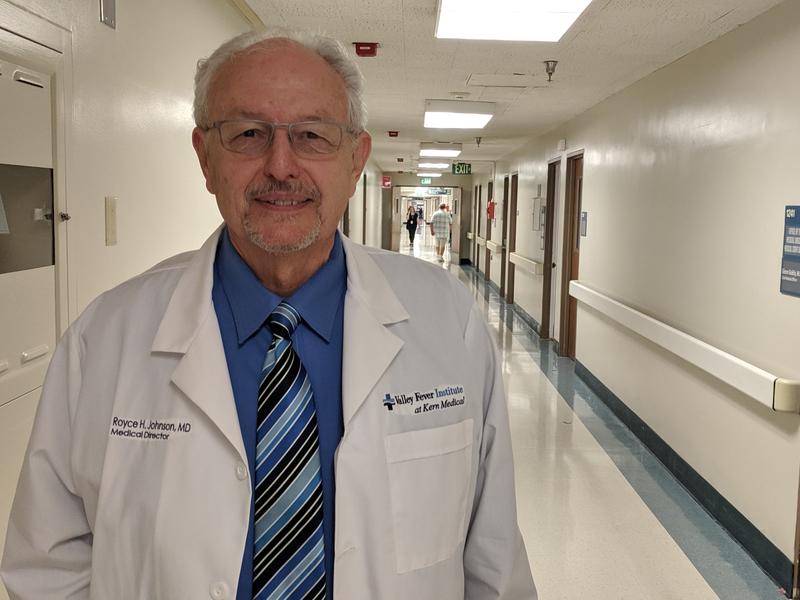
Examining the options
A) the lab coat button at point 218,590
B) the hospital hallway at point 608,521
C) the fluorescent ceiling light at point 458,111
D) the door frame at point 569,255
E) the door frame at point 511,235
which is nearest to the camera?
the lab coat button at point 218,590

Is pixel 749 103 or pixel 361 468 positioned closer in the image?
pixel 361 468

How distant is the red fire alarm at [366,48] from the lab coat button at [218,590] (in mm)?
4042

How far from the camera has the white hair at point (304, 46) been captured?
51.3 inches

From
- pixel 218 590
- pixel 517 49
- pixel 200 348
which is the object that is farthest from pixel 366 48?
pixel 218 590

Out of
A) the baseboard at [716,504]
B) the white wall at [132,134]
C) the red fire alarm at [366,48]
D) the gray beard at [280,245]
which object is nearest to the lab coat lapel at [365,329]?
the gray beard at [280,245]

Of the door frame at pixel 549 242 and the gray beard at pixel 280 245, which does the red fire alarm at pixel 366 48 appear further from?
the door frame at pixel 549 242

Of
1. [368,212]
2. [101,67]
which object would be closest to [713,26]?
[101,67]

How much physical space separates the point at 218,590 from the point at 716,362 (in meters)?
3.42

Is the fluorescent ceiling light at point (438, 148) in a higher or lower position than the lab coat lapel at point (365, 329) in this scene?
higher

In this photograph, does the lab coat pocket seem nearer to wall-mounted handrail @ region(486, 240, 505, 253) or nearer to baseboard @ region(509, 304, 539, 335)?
baseboard @ region(509, 304, 539, 335)

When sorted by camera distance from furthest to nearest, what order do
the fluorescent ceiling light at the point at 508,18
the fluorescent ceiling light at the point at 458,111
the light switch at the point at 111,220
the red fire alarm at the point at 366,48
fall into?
1. the fluorescent ceiling light at the point at 458,111
2. the red fire alarm at the point at 366,48
3. the fluorescent ceiling light at the point at 508,18
4. the light switch at the point at 111,220

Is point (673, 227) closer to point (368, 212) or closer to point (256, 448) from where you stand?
point (256, 448)

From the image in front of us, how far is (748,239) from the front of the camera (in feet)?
12.4

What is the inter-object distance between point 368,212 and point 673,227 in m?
11.5
